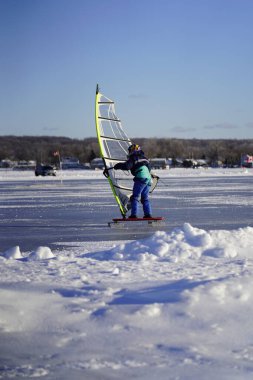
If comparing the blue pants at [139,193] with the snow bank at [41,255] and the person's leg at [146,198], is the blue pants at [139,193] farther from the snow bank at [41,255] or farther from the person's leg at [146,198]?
the snow bank at [41,255]

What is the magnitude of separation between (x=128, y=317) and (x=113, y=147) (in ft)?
26.6

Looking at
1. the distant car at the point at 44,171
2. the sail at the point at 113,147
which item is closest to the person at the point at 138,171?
the sail at the point at 113,147

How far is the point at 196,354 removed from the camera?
3.42m

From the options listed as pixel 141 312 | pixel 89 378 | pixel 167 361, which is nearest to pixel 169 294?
pixel 141 312

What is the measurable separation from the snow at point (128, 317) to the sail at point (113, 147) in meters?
5.50

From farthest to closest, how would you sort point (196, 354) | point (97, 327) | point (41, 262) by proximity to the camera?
point (41, 262)
point (97, 327)
point (196, 354)

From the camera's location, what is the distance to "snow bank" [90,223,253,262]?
6113mm

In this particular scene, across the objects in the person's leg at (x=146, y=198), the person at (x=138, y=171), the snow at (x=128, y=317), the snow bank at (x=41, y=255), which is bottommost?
the snow at (x=128, y=317)

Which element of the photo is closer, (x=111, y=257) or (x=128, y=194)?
(x=111, y=257)

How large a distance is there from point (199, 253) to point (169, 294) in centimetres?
184

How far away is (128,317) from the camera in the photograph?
402 cm

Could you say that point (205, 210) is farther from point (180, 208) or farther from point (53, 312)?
point (53, 312)

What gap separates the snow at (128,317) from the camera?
327cm

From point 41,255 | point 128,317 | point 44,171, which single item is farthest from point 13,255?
point 44,171
